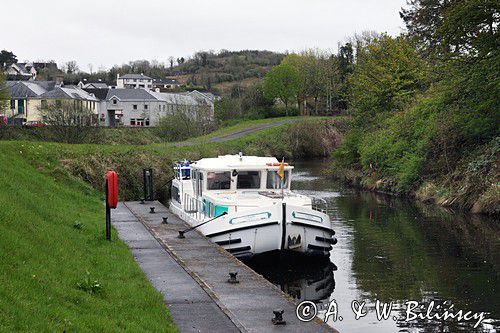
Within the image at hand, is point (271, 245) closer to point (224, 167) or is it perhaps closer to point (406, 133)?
point (224, 167)

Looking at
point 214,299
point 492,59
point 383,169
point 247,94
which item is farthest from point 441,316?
point 247,94

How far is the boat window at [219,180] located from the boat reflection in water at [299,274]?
448cm

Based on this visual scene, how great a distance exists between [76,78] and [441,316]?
572ft

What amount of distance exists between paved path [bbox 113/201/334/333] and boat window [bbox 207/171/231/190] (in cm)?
251

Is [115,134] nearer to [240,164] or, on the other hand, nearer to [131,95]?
[131,95]

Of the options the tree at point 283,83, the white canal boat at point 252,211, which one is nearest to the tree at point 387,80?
the white canal boat at point 252,211

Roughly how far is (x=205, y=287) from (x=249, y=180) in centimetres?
1199

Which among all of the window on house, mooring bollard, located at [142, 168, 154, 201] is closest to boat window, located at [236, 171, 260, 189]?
mooring bollard, located at [142, 168, 154, 201]

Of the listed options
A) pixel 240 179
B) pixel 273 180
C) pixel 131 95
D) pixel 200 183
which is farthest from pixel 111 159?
pixel 131 95

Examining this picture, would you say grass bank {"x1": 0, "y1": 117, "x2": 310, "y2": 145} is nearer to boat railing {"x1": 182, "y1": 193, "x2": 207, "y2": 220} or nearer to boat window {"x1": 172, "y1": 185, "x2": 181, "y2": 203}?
boat window {"x1": 172, "y1": 185, "x2": 181, "y2": 203}

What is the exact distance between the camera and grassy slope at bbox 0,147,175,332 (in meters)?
11.4

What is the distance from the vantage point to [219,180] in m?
29.4

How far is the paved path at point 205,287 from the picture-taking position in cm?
1460

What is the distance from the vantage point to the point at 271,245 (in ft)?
81.7
